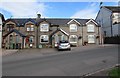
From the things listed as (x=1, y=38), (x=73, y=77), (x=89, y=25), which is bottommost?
(x=73, y=77)

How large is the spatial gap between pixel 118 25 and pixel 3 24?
27.5 m

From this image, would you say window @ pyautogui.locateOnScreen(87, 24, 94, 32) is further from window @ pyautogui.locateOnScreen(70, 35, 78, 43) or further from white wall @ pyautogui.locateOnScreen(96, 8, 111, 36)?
white wall @ pyautogui.locateOnScreen(96, 8, 111, 36)

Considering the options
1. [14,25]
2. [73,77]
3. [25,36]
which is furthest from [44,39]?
[73,77]

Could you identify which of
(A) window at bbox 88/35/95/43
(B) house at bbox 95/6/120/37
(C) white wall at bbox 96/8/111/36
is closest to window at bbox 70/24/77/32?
(A) window at bbox 88/35/95/43

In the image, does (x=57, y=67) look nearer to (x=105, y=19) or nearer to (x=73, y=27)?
(x=73, y=27)

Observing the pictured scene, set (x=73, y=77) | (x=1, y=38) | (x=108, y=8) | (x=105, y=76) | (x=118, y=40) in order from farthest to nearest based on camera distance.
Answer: (x=108, y=8) → (x=118, y=40) → (x=1, y=38) → (x=73, y=77) → (x=105, y=76)

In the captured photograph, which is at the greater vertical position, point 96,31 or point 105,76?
point 96,31

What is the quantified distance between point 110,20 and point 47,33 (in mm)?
17393

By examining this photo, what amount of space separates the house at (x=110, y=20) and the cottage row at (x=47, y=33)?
510 centimetres

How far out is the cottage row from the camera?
35.8 meters

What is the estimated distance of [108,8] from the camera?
46500mm

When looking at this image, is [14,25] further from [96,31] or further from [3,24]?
[96,31]

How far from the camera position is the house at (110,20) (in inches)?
1703

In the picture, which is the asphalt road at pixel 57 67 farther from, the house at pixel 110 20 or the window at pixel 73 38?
the house at pixel 110 20
